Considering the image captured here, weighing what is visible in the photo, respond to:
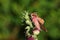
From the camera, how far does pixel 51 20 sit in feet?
10.1

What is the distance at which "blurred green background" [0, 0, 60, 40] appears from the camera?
117 inches

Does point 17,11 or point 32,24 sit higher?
point 17,11

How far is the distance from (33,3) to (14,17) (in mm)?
246

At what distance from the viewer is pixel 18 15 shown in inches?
116

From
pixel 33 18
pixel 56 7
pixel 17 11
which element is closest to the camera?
pixel 33 18

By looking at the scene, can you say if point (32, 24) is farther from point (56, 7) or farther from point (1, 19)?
point (56, 7)

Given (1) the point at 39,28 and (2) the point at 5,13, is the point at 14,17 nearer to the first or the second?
(2) the point at 5,13

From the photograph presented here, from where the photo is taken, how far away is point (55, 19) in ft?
10.2

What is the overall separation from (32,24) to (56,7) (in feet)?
4.52

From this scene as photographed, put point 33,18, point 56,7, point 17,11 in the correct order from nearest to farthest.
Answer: point 33,18 < point 17,11 < point 56,7

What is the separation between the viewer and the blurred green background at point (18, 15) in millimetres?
2969

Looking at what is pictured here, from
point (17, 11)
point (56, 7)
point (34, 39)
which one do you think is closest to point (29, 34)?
point (34, 39)

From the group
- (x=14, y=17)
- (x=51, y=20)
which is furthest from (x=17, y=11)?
(x=51, y=20)

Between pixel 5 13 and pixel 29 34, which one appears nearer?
pixel 29 34
